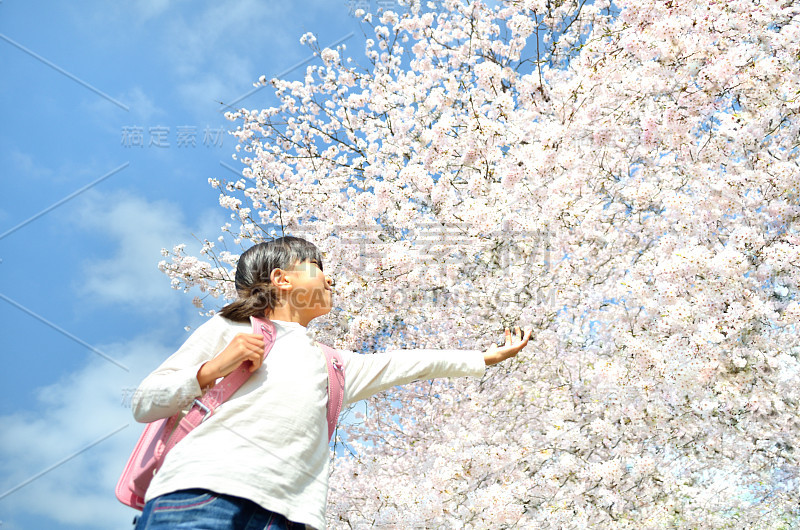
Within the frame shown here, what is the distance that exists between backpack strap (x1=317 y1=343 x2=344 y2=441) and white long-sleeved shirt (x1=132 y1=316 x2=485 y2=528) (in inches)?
1.2

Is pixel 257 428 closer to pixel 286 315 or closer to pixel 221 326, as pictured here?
pixel 221 326

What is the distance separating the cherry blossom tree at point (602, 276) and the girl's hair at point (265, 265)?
2278 mm

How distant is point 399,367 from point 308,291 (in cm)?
49

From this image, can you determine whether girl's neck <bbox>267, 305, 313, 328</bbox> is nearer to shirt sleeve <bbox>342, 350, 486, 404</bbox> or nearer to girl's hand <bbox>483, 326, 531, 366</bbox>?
shirt sleeve <bbox>342, 350, 486, 404</bbox>

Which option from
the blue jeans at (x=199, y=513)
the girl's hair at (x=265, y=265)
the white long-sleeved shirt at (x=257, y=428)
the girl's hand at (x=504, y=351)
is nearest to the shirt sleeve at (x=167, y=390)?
the white long-sleeved shirt at (x=257, y=428)

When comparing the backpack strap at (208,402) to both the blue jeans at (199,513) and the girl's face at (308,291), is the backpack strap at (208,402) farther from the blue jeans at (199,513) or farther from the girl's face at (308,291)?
the girl's face at (308,291)

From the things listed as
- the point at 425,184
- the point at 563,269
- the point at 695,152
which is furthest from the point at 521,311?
the point at 695,152

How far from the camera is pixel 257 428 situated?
5.52ft

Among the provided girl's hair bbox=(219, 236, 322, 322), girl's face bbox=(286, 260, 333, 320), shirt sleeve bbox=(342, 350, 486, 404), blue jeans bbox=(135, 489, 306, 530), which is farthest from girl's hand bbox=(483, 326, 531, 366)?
blue jeans bbox=(135, 489, 306, 530)

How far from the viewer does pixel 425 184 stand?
4.76 meters

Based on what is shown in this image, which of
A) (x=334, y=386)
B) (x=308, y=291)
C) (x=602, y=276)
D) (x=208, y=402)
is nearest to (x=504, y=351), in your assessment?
(x=334, y=386)

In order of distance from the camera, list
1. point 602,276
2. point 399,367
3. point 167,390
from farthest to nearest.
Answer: point 602,276, point 399,367, point 167,390

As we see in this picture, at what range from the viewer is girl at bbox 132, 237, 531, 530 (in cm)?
154

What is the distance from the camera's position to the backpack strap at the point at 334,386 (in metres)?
1.99
